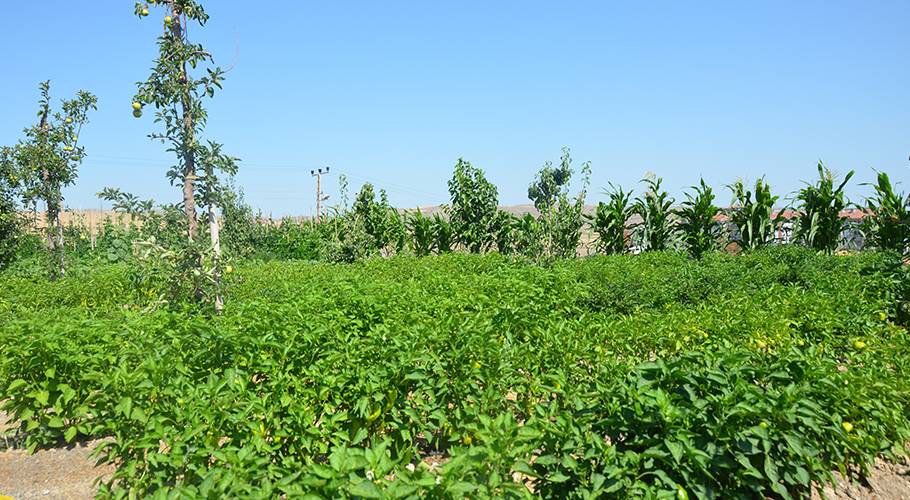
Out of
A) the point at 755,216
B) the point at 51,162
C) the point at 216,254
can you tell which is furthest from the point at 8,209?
the point at 755,216

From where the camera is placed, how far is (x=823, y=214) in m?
15.9

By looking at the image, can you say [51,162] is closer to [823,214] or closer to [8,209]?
[8,209]

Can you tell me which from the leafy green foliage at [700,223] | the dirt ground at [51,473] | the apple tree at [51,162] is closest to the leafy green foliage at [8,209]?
the apple tree at [51,162]

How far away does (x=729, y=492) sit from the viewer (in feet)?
9.20

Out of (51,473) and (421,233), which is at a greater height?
(421,233)

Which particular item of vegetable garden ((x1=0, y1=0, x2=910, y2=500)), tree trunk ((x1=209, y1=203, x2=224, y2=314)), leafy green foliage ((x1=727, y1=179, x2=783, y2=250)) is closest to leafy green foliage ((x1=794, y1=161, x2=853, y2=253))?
leafy green foliage ((x1=727, y1=179, x2=783, y2=250))

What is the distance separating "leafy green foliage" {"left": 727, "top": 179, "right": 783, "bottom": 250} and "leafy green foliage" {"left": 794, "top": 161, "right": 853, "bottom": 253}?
65 cm

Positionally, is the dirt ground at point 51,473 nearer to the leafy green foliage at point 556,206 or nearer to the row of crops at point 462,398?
the row of crops at point 462,398

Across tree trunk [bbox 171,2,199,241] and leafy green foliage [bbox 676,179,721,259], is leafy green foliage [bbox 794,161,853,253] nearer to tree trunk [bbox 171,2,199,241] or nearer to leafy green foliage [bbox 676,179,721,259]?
leafy green foliage [bbox 676,179,721,259]

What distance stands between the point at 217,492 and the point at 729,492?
2176mm

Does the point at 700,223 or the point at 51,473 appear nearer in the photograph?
the point at 51,473

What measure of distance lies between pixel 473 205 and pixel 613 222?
412 centimetres

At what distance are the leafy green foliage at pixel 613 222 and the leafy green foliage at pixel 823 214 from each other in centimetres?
440

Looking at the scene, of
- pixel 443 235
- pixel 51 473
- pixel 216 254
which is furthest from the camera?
pixel 443 235
